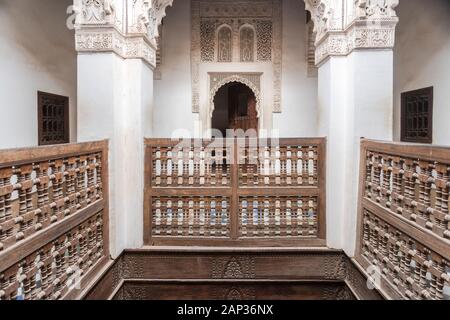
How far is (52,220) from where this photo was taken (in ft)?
6.95

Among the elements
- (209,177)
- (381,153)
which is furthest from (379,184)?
(209,177)

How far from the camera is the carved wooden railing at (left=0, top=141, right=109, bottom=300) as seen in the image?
67.6 inches

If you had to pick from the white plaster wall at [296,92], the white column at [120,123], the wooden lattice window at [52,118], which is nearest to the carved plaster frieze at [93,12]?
the white column at [120,123]

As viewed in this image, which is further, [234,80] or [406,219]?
[234,80]

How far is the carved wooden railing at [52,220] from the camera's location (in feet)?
5.64

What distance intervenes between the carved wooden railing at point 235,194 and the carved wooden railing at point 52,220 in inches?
22.7

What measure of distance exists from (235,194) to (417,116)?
3282 millimetres

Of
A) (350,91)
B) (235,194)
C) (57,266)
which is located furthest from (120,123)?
(350,91)

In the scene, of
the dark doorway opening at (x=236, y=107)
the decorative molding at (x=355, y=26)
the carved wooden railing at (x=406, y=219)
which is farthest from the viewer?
the dark doorway opening at (x=236, y=107)

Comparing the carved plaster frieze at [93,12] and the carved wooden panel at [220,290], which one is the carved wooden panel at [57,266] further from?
the carved plaster frieze at [93,12]

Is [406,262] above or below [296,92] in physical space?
below

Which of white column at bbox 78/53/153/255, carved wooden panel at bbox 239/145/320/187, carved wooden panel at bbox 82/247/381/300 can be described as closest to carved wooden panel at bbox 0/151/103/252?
white column at bbox 78/53/153/255

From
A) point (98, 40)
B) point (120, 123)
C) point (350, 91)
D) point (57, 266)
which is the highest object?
point (98, 40)

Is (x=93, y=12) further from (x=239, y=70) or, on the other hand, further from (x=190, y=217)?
(x=239, y=70)
